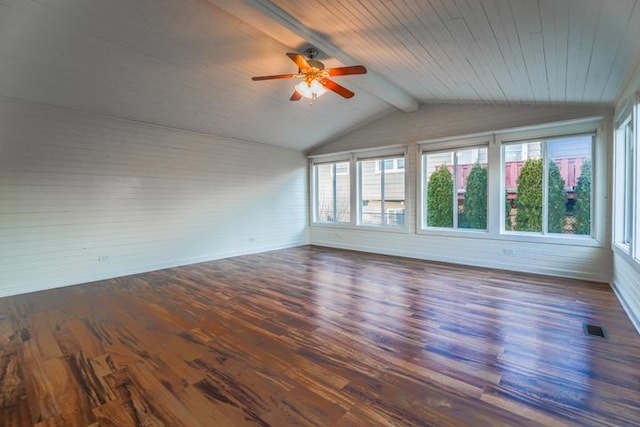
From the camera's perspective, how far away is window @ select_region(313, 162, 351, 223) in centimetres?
785

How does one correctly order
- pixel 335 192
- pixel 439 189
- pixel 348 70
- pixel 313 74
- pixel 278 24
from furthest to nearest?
1. pixel 335 192
2. pixel 439 189
3. pixel 313 74
4. pixel 348 70
5. pixel 278 24

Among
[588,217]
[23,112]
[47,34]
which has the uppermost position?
[47,34]

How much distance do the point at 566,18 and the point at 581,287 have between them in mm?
3640

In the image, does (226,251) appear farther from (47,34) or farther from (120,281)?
(47,34)

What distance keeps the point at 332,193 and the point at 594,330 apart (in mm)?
5996

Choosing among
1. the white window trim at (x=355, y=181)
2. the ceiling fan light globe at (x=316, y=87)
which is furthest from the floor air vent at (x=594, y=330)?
the ceiling fan light globe at (x=316, y=87)

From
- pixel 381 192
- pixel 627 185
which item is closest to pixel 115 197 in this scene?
pixel 381 192

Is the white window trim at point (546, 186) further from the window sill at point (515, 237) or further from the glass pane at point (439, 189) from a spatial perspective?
the glass pane at point (439, 189)

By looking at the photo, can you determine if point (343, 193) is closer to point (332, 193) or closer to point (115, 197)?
point (332, 193)

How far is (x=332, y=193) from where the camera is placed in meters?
8.20

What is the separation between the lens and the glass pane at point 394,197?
6.80 metres

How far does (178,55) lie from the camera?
12.7 feet

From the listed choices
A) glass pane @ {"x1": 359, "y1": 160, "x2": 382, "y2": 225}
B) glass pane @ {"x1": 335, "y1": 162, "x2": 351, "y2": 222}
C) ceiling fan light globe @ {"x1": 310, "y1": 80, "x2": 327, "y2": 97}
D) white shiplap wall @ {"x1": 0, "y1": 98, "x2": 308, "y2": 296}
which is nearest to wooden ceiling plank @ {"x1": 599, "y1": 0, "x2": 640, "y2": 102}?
ceiling fan light globe @ {"x1": 310, "y1": 80, "x2": 327, "y2": 97}

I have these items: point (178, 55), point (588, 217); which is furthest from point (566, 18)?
point (178, 55)
